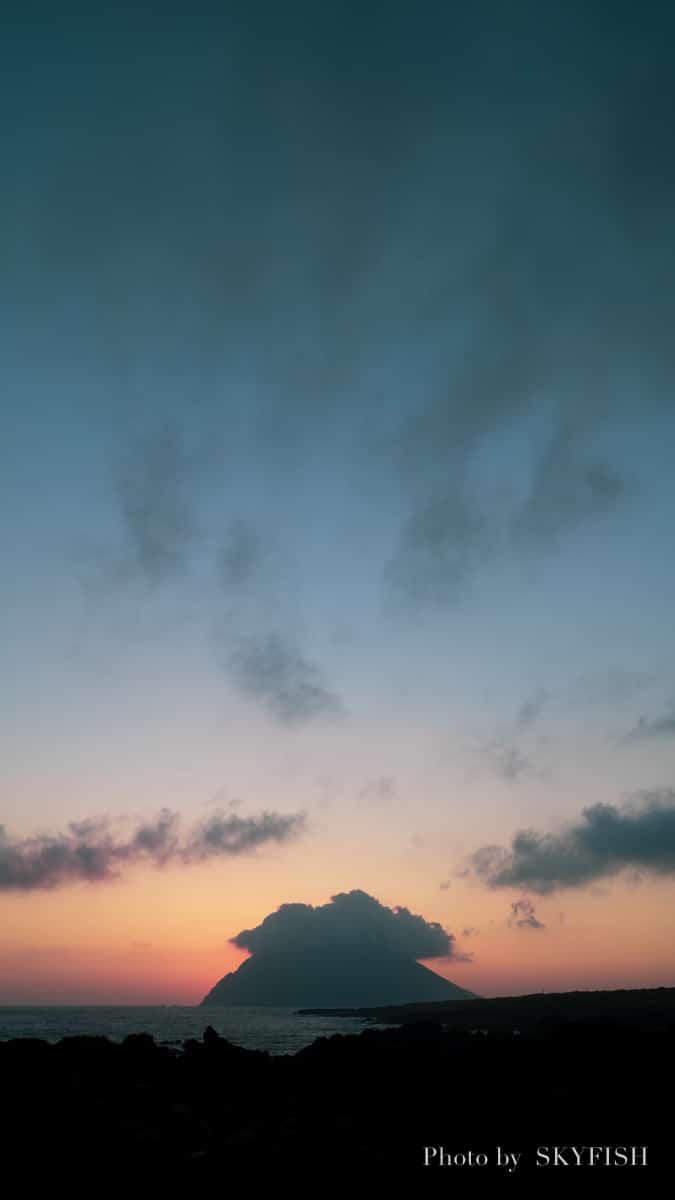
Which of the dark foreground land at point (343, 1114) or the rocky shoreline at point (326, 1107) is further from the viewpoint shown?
the rocky shoreline at point (326, 1107)

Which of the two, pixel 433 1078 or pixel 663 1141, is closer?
pixel 663 1141

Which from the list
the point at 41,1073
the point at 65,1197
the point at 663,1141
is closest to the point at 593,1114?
the point at 663,1141

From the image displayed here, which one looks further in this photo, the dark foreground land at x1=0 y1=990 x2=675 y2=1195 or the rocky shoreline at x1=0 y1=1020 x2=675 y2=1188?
the rocky shoreline at x1=0 y1=1020 x2=675 y2=1188

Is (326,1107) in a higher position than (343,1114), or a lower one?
lower

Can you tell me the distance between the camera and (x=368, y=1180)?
66.0ft

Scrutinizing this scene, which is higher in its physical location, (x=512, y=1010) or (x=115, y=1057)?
(x=115, y=1057)

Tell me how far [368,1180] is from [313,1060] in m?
24.6

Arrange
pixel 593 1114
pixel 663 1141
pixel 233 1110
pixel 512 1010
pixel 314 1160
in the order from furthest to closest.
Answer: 1. pixel 512 1010
2. pixel 233 1110
3. pixel 593 1114
4. pixel 663 1141
5. pixel 314 1160

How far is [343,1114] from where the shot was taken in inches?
1099

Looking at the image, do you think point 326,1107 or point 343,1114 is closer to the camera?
point 343,1114

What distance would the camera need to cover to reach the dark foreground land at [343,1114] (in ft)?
68.8

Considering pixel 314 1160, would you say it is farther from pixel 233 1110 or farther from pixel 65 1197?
pixel 233 1110

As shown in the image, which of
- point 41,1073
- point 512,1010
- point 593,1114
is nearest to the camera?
point 593,1114

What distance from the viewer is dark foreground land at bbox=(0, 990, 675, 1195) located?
68.8 feet
